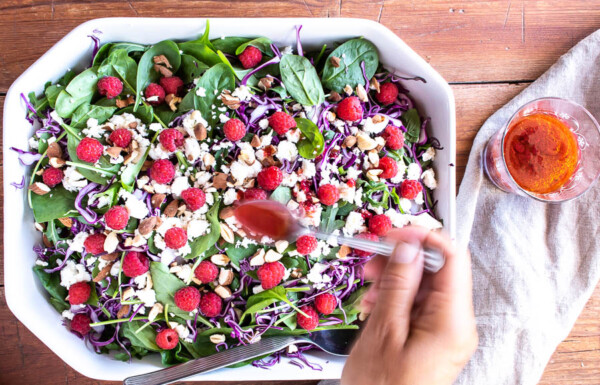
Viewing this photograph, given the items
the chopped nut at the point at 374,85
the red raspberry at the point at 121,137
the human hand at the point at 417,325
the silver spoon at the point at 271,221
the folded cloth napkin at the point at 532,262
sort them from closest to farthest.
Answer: the human hand at the point at 417,325 → the silver spoon at the point at 271,221 → the red raspberry at the point at 121,137 → the chopped nut at the point at 374,85 → the folded cloth napkin at the point at 532,262

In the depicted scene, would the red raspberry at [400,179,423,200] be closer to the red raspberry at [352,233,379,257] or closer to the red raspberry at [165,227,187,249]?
the red raspberry at [352,233,379,257]

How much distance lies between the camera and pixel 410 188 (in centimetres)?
139

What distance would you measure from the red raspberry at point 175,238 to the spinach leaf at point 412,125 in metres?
0.70

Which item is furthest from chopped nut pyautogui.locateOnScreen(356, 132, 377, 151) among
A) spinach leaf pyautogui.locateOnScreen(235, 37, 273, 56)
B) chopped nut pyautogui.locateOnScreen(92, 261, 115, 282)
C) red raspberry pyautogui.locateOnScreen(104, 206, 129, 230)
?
chopped nut pyautogui.locateOnScreen(92, 261, 115, 282)

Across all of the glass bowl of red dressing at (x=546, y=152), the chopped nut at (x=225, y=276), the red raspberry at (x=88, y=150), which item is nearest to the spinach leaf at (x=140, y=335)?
the chopped nut at (x=225, y=276)

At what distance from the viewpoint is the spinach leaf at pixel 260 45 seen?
4.38 feet

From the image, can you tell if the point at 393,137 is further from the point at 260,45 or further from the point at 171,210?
the point at 171,210

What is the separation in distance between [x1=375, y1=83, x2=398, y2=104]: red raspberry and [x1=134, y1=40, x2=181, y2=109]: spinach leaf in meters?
0.57

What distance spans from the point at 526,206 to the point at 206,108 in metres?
1.03

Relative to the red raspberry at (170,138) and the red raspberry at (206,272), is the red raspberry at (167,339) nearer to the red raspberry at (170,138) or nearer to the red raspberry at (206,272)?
the red raspberry at (206,272)

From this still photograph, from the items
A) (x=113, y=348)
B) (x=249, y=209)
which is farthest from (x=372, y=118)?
(x=113, y=348)

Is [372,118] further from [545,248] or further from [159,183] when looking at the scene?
[545,248]

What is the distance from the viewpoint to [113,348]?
4.75 feet

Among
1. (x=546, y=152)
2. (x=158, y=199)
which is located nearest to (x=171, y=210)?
(x=158, y=199)
